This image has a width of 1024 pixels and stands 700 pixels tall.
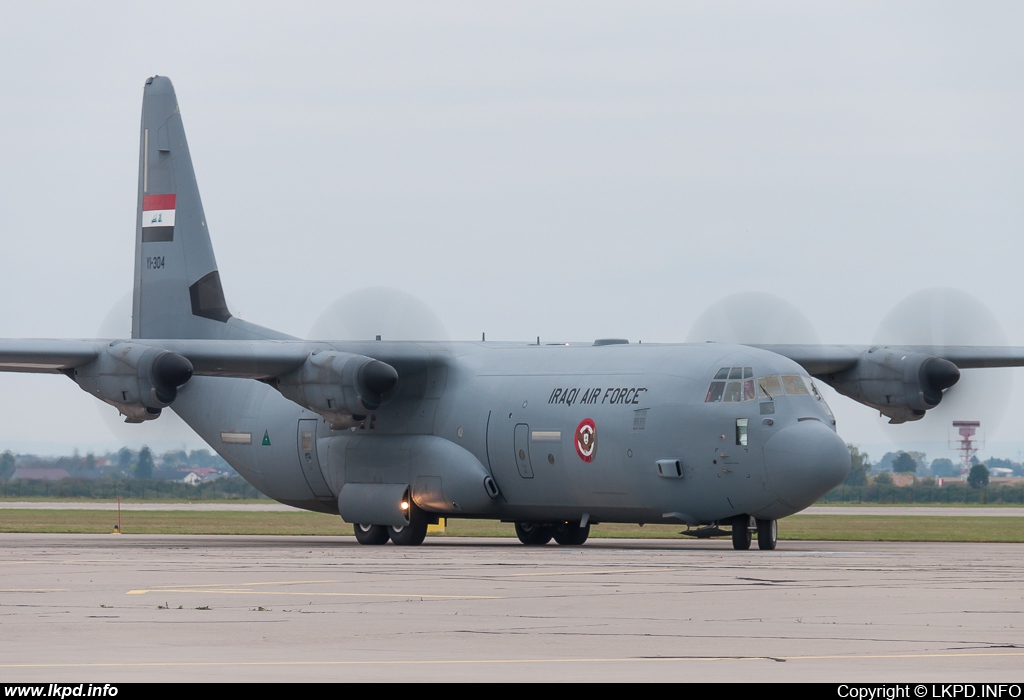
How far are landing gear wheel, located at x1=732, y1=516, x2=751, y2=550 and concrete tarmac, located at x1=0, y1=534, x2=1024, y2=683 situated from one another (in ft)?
8.52

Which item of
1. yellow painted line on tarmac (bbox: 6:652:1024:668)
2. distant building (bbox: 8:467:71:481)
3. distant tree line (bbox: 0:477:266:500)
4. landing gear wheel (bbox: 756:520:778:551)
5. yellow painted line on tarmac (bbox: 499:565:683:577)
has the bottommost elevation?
distant tree line (bbox: 0:477:266:500)

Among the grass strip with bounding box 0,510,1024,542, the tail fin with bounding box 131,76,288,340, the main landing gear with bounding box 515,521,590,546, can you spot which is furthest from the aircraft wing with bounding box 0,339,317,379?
the grass strip with bounding box 0,510,1024,542

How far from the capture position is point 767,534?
88.7ft

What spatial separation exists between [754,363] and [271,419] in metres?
Answer: 11.7

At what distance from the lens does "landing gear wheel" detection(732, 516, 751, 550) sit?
87.8 ft

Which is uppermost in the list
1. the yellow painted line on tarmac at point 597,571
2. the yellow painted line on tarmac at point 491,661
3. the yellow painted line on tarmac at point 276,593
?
the yellow painted line on tarmac at point 491,661

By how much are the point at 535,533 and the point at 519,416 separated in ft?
11.9

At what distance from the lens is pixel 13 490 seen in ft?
278

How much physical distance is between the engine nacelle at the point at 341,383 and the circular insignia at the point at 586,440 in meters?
4.02

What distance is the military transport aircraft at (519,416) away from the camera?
26.3 m

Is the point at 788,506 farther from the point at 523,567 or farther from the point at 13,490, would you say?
the point at 13,490

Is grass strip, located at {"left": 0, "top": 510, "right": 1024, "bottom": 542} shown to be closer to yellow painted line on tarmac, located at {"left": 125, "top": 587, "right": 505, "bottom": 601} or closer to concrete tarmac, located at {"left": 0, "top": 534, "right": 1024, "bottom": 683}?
concrete tarmac, located at {"left": 0, "top": 534, "right": 1024, "bottom": 683}

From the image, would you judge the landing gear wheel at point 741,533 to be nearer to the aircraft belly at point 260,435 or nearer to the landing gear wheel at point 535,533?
the landing gear wheel at point 535,533

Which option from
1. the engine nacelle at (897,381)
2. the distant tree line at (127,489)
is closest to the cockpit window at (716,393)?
the engine nacelle at (897,381)
